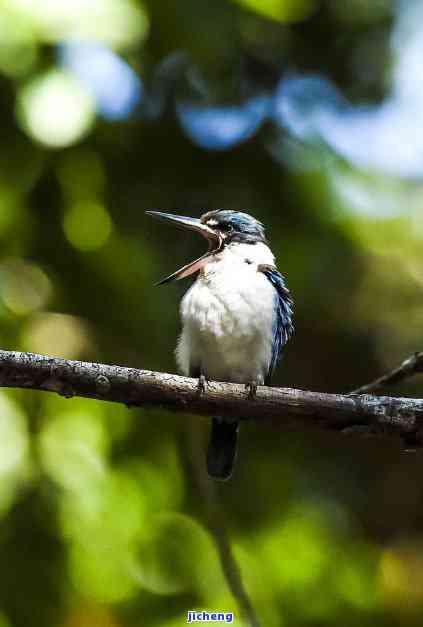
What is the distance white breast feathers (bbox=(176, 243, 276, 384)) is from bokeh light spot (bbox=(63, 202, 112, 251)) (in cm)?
97

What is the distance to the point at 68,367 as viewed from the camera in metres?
3.10

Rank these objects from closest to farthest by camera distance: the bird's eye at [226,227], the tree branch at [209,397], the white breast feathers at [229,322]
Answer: the tree branch at [209,397], the white breast feathers at [229,322], the bird's eye at [226,227]

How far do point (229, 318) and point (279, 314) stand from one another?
376mm

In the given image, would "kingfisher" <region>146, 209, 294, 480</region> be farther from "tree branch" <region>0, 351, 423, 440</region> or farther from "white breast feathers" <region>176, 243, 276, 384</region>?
"tree branch" <region>0, 351, 423, 440</region>

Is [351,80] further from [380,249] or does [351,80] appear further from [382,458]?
[382,458]

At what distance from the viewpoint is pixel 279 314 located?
445cm

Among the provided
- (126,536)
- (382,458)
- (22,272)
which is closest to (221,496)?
(126,536)

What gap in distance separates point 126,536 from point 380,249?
264 centimetres

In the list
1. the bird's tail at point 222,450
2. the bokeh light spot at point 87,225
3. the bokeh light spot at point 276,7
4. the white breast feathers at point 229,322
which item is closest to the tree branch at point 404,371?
the white breast feathers at point 229,322

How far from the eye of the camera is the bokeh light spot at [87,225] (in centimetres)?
511

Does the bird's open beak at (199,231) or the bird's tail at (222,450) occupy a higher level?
the bird's open beak at (199,231)

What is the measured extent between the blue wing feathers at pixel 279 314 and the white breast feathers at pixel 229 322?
7 centimetres

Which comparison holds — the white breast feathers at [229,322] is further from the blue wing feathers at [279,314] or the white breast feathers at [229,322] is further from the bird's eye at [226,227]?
the bird's eye at [226,227]

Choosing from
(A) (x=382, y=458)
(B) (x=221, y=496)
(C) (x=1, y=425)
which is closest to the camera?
(C) (x=1, y=425)
